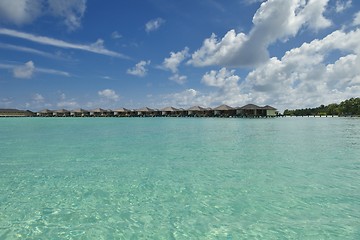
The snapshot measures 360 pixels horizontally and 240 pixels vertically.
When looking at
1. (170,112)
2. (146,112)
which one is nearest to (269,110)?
(170,112)

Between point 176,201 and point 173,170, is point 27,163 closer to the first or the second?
point 173,170

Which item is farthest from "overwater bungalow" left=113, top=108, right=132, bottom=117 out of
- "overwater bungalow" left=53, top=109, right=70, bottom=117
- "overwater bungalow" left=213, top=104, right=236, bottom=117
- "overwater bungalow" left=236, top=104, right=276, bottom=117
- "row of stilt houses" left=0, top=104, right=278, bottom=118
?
"overwater bungalow" left=236, top=104, right=276, bottom=117

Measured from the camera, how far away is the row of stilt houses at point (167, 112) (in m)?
62.5

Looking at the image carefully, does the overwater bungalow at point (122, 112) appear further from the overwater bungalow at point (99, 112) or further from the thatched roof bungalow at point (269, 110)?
the thatched roof bungalow at point (269, 110)

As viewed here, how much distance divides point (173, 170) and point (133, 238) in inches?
190

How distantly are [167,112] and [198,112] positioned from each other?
10.2 metres

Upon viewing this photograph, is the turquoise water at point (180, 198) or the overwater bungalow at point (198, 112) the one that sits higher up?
the overwater bungalow at point (198, 112)

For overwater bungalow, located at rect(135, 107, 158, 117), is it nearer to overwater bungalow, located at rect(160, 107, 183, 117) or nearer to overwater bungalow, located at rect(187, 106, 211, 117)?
overwater bungalow, located at rect(160, 107, 183, 117)

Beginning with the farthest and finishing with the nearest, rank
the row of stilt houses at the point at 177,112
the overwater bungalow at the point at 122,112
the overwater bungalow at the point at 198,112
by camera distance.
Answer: the overwater bungalow at the point at 122,112, the overwater bungalow at the point at 198,112, the row of stilt houses at the point at 177,112

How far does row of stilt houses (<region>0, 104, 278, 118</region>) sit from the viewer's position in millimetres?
62500

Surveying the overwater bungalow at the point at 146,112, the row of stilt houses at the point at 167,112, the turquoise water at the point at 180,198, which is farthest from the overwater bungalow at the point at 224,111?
the turquoise water at the point at 180,198

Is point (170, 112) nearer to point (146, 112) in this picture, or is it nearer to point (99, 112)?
point (146, 112)

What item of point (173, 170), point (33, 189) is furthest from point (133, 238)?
point (173, 170)

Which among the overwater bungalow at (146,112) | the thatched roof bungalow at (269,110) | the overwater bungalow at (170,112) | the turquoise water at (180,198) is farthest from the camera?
the overwater bungalow at (146,112)
